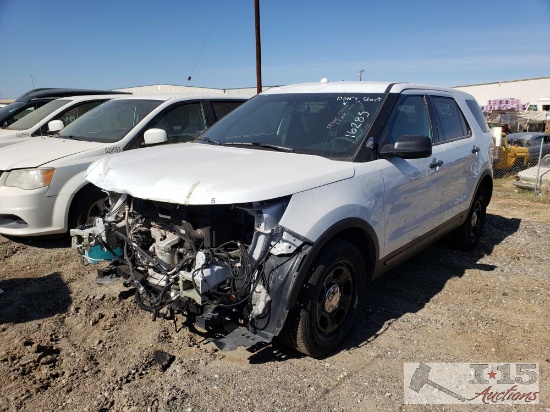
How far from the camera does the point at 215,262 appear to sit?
2.69 metres

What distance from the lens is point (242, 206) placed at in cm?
274

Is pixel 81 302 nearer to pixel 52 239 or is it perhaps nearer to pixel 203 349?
pixel 203 349

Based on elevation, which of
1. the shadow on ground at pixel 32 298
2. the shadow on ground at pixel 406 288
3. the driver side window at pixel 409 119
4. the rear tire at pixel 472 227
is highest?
the driver side window at pixel 409 119

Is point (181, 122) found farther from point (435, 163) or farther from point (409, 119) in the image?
point (435, 163)

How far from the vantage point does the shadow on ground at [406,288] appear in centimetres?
343

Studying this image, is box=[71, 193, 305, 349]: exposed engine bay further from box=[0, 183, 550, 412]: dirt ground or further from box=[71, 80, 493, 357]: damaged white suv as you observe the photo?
box=[0, 183, 550, 412]: dirt ground

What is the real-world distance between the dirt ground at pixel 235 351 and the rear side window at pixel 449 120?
152 centimetres

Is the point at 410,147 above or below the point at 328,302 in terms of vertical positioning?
above

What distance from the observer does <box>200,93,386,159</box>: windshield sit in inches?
138

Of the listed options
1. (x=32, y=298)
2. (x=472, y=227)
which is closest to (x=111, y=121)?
(x=32, y=298)

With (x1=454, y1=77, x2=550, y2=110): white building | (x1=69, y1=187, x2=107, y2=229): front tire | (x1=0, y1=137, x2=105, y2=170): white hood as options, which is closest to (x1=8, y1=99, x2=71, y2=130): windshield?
(x1=0, y1=137, x2=105, y2=170): white hood

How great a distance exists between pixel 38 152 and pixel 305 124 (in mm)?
3459

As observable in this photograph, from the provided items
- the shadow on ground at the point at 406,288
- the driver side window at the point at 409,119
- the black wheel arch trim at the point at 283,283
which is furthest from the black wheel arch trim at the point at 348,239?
the driver side window at the point at 409,119

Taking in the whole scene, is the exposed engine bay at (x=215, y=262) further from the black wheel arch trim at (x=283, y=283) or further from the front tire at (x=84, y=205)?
the front tire at (x=84, y=205)
